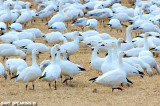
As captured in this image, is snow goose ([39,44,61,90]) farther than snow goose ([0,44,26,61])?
No

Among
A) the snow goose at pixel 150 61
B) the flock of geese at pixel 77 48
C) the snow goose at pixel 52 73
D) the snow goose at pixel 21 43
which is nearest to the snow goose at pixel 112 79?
the flock of geese at pixel 77 48

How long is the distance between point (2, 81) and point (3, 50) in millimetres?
1712

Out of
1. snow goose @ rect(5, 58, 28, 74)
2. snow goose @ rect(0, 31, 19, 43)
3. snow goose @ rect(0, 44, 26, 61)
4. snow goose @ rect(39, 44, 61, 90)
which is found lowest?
snow goose @ rect(0, 31, 19, 43)

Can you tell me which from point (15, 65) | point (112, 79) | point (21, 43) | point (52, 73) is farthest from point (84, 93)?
point (21, 43)

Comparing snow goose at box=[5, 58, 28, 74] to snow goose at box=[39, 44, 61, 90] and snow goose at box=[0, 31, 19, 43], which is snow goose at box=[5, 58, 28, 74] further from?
snow goose at box=[0, 31, 19, 43]

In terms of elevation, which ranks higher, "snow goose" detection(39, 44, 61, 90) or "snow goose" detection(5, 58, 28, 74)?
"snow goose" detection(39, 44, 61, 90)

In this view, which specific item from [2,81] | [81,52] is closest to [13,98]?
[2,81]

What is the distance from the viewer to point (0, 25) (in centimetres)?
1347

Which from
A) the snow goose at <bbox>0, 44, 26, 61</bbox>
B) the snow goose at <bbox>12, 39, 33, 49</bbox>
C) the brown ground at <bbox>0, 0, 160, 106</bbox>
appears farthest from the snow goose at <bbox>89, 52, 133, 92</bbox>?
the snow goose at <bbox>12, 39, 33, 49</bbox>

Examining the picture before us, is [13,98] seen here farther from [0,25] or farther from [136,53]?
[0,25]

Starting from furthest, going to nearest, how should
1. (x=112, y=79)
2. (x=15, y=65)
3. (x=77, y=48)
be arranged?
(x=77, y=48), (x=15, y=65), (x=112, y=79)

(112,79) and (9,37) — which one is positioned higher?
(112,79)

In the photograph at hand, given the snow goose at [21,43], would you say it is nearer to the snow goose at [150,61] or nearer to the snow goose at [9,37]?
the snow goose at [9,37]

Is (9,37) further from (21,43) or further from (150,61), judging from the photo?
(150,61)
